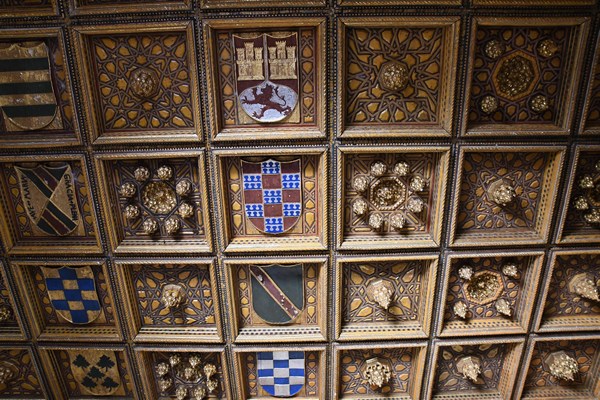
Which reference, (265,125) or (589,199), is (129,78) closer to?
(265,125)

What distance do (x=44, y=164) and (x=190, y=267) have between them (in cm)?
94

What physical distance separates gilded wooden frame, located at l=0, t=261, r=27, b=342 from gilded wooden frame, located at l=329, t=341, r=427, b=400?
74.0 inches

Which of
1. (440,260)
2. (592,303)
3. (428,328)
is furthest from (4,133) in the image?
(592,303)

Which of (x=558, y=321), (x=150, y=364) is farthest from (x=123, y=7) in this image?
(x=558, y=321)

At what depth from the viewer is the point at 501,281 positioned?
2.19m

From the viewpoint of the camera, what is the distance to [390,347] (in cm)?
223

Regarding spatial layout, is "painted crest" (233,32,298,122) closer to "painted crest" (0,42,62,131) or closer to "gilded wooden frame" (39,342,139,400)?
"painted crest" (0,42,62,131)

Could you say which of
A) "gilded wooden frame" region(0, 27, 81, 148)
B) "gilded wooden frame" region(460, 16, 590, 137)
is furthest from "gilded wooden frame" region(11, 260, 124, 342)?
"gilded wooden frame" region(460, 16, 590, 137)

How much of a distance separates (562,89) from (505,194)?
0.59 metres

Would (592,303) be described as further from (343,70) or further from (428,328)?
(343,70)

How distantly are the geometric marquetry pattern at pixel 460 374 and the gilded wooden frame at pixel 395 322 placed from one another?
0.83 ft

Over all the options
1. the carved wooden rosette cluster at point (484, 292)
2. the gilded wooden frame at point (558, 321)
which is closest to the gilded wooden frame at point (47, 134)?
the carved wooden rosette cluster at point (484, 292)

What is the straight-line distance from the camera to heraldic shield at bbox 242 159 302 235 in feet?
6.42

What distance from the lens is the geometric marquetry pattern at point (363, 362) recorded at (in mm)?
2311
